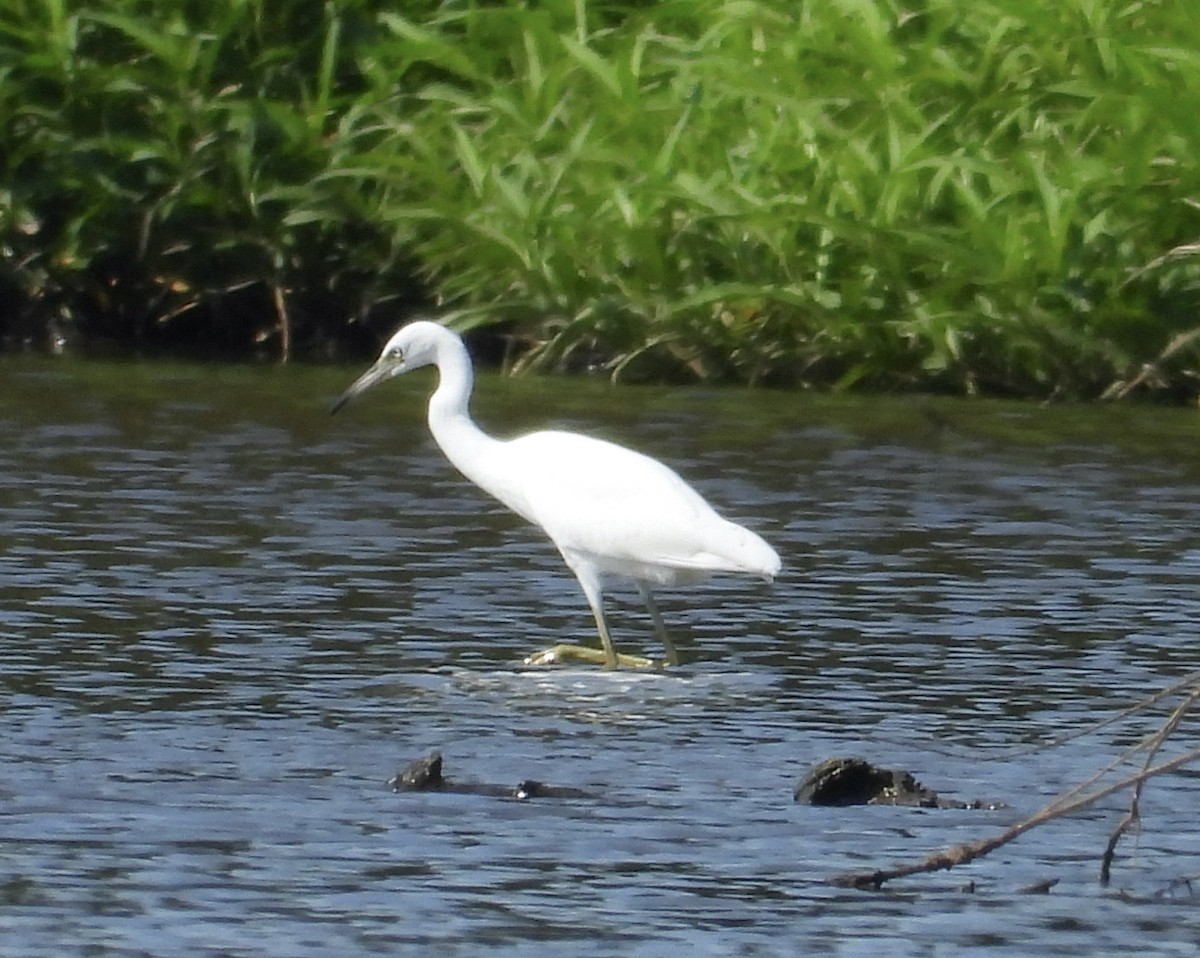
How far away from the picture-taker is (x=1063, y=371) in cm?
1314

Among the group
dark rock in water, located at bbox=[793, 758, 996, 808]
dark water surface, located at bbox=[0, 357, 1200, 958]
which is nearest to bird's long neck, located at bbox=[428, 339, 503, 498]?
dark water surface, located at bbox=[0, 357, 1200, 958]

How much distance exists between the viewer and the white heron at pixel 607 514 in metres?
8.09

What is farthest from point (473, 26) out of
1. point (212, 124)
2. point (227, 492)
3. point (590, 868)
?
point (590, 868)

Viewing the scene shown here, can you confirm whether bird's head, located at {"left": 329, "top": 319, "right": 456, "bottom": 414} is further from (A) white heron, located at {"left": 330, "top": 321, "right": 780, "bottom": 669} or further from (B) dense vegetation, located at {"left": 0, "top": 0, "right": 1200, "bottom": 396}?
(B) dense vegetation, located at {"left": 0, "top": 0, "right": 1200, "bottom": 396}

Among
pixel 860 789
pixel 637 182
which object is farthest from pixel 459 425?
pixel 637 182

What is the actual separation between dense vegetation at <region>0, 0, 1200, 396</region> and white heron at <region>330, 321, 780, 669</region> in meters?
4.38

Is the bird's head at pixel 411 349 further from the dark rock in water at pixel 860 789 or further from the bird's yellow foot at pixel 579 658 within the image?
the dark rock in water at pixel 860 789

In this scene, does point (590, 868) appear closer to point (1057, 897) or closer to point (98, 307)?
point (1057, 897)

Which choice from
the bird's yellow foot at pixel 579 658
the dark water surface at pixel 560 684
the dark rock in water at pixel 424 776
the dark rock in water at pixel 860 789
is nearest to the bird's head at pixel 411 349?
the dark water surface at pixel 560 684

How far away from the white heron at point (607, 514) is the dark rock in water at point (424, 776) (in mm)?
1714

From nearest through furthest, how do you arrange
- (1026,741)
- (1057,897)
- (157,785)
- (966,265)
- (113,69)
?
(1057,897), (157,785), (1026,741), (966,265), (113,69)

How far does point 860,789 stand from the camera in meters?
6.20

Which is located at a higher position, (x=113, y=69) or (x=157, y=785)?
(x=113, y=69)

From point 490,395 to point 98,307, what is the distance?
2.95 meters
